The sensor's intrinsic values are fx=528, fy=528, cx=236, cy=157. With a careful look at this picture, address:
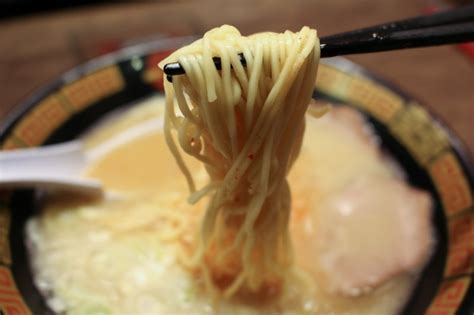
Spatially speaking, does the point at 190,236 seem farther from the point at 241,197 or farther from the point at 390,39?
the point at 390,39

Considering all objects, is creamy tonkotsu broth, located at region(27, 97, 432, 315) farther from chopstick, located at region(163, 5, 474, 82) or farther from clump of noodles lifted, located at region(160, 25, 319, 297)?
chopstick, located at region(163, 5, 474, 82)

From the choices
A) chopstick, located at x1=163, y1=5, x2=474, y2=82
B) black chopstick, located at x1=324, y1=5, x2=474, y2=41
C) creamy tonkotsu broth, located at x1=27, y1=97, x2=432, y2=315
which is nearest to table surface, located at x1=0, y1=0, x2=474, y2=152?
creamy tonkotsu broth, located at x1=27, y1=97, x2=432, y2=315

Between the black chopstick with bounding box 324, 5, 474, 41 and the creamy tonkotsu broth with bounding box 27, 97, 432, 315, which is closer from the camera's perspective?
the black chopstick with bounding box 324, 5, 474, 41

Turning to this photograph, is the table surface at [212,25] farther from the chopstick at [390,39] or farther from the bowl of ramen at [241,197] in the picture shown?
the chopstick at [390,39]

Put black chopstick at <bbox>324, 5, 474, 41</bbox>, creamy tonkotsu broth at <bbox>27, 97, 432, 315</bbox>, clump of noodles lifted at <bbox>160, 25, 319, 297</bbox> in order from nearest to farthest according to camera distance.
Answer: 1. clump of noodles lifted at <bbox>160, 25, 319, 297</bbox>
2. black chopstick at <bbox>324, 5, 474, 41</bbox>
3. creamy tonkotsu broth at <bbox>27, 97, 432, 315</bbox>

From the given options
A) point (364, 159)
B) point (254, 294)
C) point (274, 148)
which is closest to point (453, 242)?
point (364, 159)

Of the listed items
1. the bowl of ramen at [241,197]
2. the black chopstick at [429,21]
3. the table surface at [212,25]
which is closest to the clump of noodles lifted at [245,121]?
the bowl of ramen at [241,197]

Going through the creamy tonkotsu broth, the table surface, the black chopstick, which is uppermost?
the black chopstick

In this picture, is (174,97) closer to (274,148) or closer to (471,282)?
(274,148)
